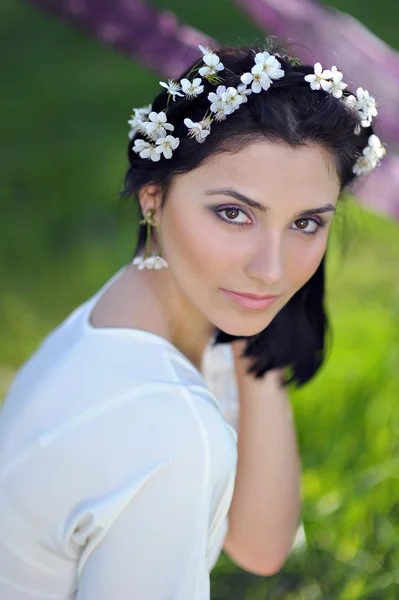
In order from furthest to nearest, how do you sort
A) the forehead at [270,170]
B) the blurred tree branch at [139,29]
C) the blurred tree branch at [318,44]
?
the blurred tree branch at [139,29] < the blurred tree branch at [318,44] < the forehead at [270,170]

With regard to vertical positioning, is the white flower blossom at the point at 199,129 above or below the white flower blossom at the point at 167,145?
above

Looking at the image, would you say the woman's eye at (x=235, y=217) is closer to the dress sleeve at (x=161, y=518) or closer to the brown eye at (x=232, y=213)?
the brown eye at (x=232, y=213)

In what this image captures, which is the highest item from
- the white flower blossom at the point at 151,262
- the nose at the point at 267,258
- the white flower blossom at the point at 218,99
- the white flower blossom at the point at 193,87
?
the white flower blossom at the point at 218,99

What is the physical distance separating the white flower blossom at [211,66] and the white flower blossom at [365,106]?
0.30m

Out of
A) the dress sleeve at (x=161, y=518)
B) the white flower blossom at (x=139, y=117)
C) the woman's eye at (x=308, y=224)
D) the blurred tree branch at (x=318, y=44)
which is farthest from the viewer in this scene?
the blurred tree branch at (x=318, y=44)

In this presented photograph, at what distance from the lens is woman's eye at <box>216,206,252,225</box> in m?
1.77

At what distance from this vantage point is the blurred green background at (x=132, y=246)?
282 cm

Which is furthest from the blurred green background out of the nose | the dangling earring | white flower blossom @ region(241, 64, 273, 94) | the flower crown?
the nose

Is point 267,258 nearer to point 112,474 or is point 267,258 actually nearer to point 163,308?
point 163,308

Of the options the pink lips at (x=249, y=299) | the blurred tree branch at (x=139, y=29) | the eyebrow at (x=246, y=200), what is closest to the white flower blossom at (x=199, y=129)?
the eyebrow at (x=246, y=200)

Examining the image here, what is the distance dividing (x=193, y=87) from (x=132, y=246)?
3.43m

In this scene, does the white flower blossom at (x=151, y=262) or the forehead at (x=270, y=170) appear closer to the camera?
the forehead at (x=270, y=170)

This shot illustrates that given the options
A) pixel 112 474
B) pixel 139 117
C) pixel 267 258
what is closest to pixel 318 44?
pixel 139 117

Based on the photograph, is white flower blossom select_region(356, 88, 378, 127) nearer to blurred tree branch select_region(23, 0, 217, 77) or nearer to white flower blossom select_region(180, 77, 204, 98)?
white flower blossom select_region(180, 77, 204, 98)
